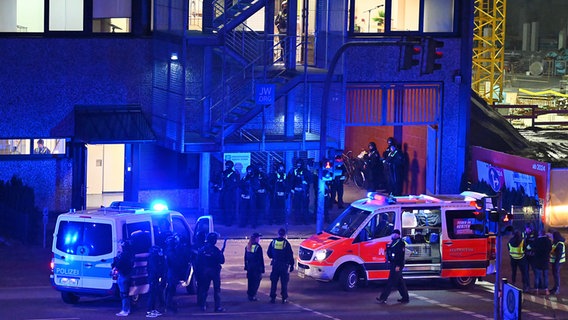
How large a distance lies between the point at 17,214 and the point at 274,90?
298 inches

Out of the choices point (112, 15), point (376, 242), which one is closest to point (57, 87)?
point (112, 15)

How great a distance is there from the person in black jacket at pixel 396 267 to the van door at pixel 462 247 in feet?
5.83

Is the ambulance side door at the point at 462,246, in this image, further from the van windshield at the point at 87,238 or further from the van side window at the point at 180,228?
the van windshield at the point at 87,238

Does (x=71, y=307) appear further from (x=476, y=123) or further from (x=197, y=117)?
(x=476, y=123)

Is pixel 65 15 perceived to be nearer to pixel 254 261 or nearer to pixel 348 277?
pixel 254 261

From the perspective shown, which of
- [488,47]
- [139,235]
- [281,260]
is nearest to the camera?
[139,235]

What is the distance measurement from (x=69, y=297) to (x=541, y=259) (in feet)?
32.6

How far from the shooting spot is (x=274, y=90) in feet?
101

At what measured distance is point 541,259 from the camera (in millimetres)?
24109

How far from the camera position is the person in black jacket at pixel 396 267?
2241 centimetres

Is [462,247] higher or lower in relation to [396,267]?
higher

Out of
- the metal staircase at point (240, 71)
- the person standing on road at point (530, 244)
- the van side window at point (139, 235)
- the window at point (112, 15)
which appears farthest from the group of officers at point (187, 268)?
the window at point (112, 15)

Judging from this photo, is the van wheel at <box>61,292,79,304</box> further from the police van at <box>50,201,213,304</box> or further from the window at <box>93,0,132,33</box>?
the window at <box>93,0,132,33</box>

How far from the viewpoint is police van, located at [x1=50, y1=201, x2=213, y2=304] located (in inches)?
814
